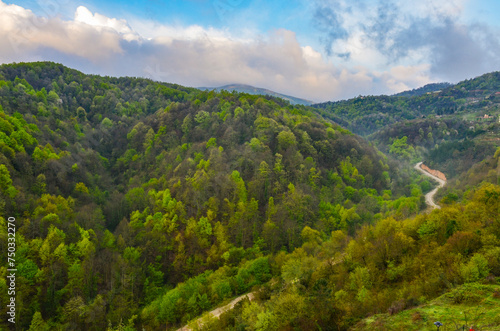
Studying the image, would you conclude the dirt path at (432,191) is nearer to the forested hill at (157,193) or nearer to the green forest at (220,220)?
the forested hill at (157,193)

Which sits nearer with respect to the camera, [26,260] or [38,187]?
[26,260]

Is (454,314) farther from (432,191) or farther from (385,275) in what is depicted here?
(432,191)

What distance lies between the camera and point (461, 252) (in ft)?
113

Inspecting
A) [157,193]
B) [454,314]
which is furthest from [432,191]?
[454,314]

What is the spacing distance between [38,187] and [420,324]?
9247cm

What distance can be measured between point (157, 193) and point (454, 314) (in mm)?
84922

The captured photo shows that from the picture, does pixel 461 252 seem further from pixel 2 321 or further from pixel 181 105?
pixel 181 105

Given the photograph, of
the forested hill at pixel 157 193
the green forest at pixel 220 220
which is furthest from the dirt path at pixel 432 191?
the green forest at pixel 220 220

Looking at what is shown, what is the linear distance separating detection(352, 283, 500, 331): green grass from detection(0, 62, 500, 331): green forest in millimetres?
407

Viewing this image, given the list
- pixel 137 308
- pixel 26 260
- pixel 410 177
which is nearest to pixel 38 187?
pixel 26 260

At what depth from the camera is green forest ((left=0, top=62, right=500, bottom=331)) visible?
36344 millimetres

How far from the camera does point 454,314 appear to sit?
892 inches

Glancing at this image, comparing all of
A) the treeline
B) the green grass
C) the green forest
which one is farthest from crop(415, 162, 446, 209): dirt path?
the green grass

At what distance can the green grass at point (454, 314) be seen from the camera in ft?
68.3
